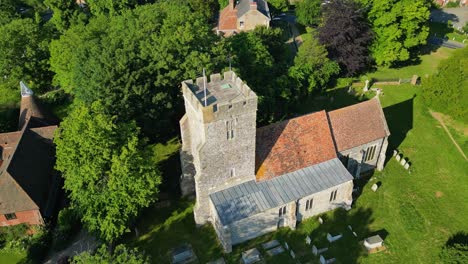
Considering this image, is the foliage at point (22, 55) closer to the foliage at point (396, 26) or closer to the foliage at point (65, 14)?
the foliage at point (65, 14)

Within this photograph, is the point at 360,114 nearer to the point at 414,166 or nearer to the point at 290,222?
the point at 414,166

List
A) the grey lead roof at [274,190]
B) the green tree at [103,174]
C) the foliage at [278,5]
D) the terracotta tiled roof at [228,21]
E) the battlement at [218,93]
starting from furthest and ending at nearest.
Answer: the foliage at [278,5], the terracotta tiled roof at [228,21], the grey lead roof at [274,190], the green tree at [103,174], the battlement at [218,93]

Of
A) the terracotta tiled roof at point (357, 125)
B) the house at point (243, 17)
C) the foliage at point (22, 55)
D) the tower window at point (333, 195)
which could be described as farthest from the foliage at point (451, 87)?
the foliage at point (22, 55)

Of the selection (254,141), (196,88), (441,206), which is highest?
(196,88)

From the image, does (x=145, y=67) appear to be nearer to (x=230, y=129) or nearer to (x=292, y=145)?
(x=230, y=129)

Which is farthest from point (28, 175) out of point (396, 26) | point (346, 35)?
point (396, 26)

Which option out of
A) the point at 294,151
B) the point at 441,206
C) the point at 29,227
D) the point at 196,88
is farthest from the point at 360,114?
the point at 29,227

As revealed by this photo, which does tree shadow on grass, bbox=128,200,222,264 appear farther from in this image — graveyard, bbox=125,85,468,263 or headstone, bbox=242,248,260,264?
headstone, bbox=242,248,260,264
